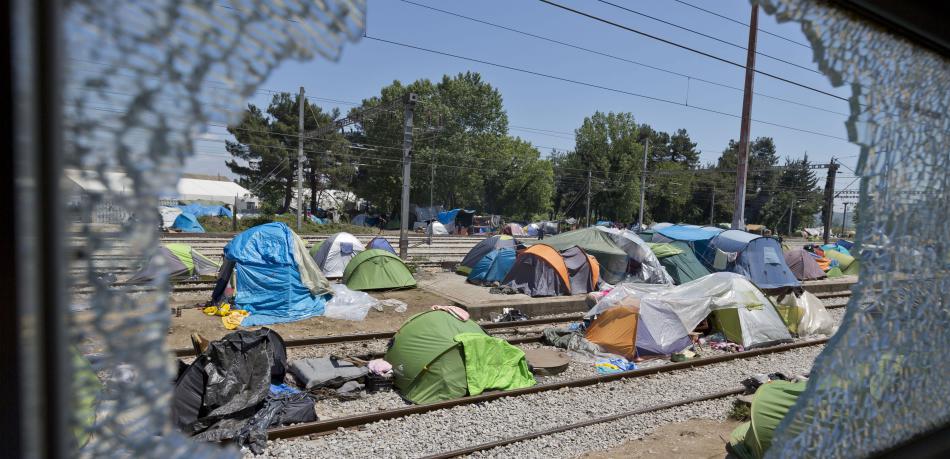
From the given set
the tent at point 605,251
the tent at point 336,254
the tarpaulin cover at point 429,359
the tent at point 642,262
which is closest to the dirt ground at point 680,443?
the tarpaulin cover at point 429,359

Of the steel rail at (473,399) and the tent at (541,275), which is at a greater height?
the tent at (541,275)

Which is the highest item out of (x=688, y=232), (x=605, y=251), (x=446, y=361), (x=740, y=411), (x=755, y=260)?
(x=688, y=232)

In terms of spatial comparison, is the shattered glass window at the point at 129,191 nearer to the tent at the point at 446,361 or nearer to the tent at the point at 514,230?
the tent at the point at 446,361

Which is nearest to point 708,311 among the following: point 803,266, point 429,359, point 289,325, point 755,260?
point 429,359

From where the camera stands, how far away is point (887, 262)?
192 cm

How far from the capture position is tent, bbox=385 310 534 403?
6.88 meters

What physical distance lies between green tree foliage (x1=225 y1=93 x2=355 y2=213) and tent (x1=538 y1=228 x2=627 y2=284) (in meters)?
19.8

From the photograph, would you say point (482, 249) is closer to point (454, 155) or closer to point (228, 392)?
point (228, 392)

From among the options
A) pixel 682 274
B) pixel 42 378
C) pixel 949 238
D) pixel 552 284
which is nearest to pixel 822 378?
pixel 949 238

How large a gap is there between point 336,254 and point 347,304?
4222 millimetres

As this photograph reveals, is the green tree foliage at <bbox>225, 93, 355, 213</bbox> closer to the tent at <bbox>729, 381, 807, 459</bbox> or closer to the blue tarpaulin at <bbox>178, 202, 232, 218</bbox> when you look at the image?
the blue tarpaulin at <bbox>178, 202, 232, 218</bbox>

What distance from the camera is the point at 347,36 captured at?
3.61 ft

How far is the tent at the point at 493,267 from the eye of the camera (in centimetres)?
1548

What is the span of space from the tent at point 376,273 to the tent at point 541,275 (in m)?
2.85
